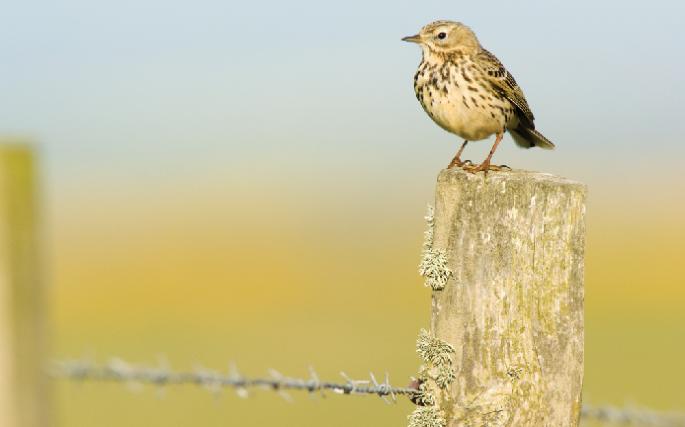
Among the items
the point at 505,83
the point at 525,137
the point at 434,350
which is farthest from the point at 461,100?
the point at 434,350

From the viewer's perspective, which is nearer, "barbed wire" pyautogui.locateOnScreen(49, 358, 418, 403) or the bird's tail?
→ "barbed wire" pyautogui.locateOnScreen(49, 358, 418, 403)

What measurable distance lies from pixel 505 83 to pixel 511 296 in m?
4.11

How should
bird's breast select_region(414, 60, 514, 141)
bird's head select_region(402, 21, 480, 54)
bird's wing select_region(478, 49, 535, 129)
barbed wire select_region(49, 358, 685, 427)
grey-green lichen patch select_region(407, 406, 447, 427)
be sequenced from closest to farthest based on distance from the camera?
grey-green lichen patch select_region(407, 406, 447, 427), barbed wire select_region(49, 358, 685, 427), bird's breast select_region(414, 60, 514, 141), bird's wing select_region(478, 49, 535, 129), bird's head select_region(402, 21, 480, 54)

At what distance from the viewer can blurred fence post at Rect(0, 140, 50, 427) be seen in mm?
3793

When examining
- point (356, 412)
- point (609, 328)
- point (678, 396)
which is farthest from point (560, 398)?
point (609, 328)

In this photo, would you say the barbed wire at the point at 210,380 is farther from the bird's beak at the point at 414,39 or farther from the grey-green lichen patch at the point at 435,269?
the bird's beak at the point at 414,39

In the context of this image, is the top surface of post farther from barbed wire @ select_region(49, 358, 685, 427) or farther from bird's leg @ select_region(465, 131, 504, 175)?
barbed wire @ select_region(49, 358, 685, 427)

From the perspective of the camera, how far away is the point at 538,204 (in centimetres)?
431

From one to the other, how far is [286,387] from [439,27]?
14.0 feet

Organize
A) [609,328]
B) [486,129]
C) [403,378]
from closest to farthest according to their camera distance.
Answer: [486,129]
[403,378]
[609,328]

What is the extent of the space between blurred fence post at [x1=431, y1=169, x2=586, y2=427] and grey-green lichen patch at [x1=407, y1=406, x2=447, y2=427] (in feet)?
0.08

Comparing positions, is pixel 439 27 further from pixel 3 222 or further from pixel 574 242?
pixel 3 222

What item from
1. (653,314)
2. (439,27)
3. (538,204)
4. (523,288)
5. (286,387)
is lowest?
(653,314)

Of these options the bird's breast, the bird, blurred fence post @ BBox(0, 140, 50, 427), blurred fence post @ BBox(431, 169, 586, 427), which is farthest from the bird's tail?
blurred fence post @ BBox(0, 140, 50, 427)
